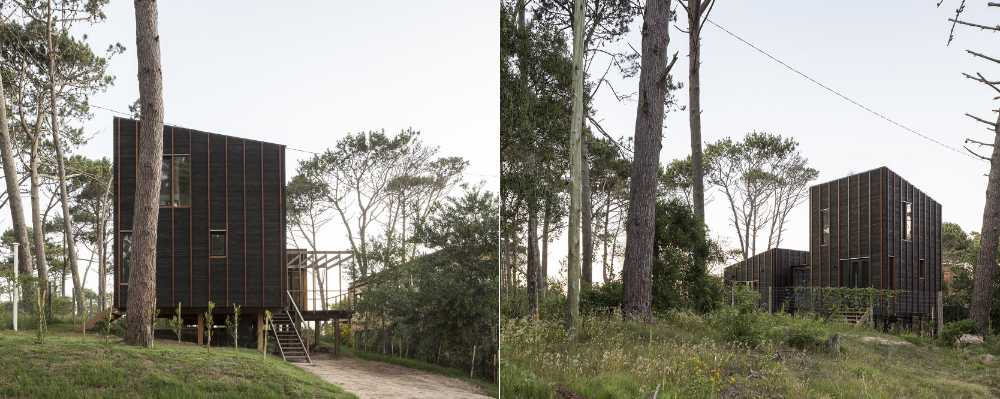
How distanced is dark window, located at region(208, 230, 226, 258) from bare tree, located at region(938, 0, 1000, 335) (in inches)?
198

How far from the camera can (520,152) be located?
5758 mm

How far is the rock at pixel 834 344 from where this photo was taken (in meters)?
4.87

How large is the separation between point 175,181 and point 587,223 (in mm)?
5677

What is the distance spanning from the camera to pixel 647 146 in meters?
5.58

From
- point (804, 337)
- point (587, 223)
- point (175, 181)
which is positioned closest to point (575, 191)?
point (804, 337)

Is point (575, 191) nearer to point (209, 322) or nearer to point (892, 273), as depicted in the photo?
point (209, 322)

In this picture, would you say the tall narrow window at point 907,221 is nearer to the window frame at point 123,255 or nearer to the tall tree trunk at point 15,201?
the window frame at point 123,255

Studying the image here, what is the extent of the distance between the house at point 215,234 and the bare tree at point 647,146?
10.3ft

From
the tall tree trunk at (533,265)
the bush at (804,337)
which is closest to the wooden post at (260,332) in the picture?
the tall tree trunk at (533,265)

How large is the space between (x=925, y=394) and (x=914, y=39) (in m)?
2.63

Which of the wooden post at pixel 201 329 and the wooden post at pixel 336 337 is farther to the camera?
the wooden post at pixel 336 337

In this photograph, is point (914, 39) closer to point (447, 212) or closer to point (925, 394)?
point (925, 394)

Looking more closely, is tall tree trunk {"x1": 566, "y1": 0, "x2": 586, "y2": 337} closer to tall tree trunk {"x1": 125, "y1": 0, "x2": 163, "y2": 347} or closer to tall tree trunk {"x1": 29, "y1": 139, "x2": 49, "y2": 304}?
tall tree trunk {"x1": 125, "y1": 0, "x2": 163, "y2": 347}

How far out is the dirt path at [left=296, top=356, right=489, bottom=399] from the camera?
9.65 ft
